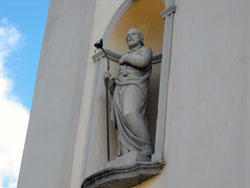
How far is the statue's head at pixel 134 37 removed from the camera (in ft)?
27.2

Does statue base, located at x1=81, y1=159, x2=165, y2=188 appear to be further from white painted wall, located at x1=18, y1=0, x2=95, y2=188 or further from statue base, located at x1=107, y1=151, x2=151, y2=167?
white painted wall, located at x1=18, y1=0, x2=95, y2=188

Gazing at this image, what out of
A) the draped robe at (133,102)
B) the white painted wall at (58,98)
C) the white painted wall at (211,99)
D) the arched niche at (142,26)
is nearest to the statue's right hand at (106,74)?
the draped robe at (133,102)

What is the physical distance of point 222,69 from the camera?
6.18 meters

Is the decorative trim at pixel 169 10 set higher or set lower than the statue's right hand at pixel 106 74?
higher

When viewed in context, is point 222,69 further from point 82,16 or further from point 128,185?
point 82,16

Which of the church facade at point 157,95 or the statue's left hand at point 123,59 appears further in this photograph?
the statue's left hand at point 123,59

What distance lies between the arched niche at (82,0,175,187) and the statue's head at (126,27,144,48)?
29 centimetres

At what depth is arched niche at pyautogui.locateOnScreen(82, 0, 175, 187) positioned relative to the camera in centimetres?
716

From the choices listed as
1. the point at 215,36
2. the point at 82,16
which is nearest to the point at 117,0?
the point at 82,16

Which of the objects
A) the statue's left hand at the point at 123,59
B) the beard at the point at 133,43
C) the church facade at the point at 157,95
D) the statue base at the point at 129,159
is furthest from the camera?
the beard at the point at 133,43

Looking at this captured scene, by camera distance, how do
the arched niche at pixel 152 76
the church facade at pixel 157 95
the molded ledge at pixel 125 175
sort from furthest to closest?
the arched niche at pixel 152 76 → the molded ledge at pixel 125 175 → the church facade at pixel 157 95

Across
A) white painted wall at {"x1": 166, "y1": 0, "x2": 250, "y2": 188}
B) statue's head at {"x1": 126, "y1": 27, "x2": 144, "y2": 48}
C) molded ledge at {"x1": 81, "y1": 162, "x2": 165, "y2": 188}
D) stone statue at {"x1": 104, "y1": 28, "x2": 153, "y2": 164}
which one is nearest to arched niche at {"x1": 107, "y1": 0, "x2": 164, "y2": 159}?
statue's head at {"x1": 126, "y1": 27, "x2": 144, "y2": 48}

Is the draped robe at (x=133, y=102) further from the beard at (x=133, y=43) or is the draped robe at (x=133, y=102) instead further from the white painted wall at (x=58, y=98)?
the white painted wall at (x=58, y=98)

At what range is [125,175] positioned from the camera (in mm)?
7035
